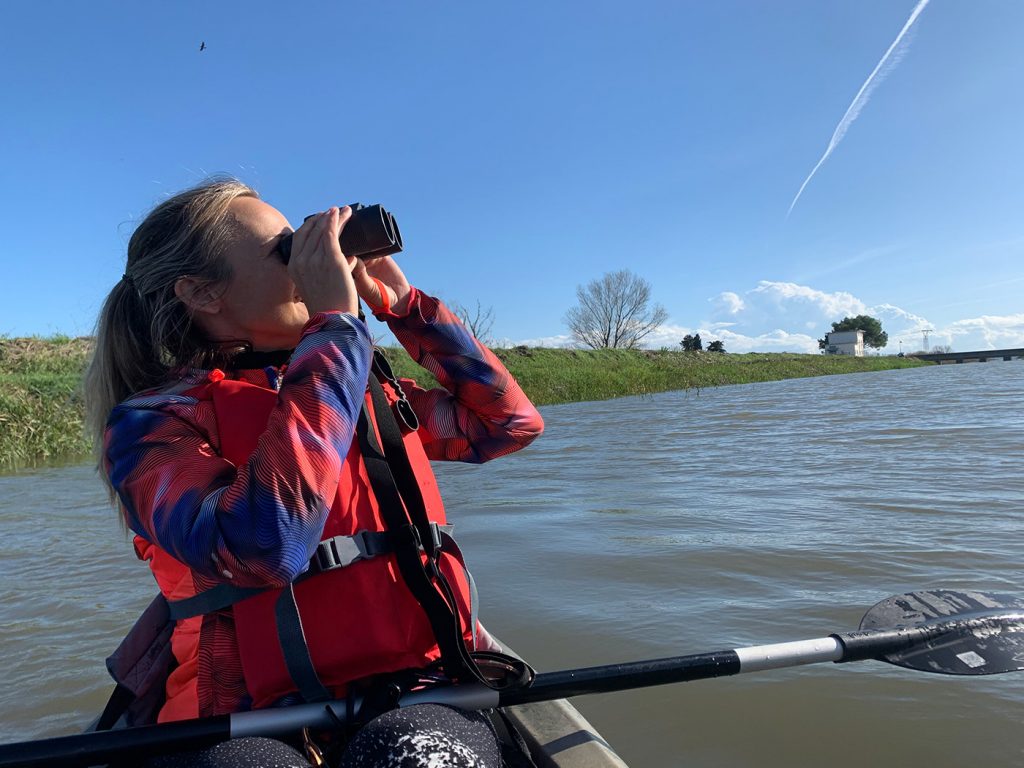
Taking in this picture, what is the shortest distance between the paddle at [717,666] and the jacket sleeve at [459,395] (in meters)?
0.59

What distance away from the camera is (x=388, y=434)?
1385 mm

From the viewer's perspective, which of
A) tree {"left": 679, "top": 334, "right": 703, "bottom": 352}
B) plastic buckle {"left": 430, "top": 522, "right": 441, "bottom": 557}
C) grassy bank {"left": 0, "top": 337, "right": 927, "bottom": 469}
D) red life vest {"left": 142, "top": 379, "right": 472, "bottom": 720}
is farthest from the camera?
tree {"left": 679, "top": 334, "right": 703, "bottom": 352}

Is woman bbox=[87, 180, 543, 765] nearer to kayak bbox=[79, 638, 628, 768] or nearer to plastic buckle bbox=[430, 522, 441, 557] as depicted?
plastic buckle bbox=[430, 522, 441, 557]

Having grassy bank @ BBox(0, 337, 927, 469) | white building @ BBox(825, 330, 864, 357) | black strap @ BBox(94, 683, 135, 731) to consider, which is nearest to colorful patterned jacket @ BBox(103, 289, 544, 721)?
black strap @ BBox(94, 683, 135, 731)

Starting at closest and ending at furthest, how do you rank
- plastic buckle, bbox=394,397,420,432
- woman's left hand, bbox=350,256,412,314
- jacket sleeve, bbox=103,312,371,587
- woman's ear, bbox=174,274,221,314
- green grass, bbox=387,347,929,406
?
jacket sleeve, bbox=103,312,371,587 < woman's ear, bbox=174,274,221,314 < plastic buckle, bbox=394,397,420,432 < woman's left hand, bbox=350,256,412,314 < green grass, bbox=387,347,929,406

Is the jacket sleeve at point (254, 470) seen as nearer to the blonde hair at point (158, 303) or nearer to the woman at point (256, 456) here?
the woman at point (256, 456)

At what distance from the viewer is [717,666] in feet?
4.87

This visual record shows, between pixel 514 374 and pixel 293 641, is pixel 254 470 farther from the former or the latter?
pixel 514 374

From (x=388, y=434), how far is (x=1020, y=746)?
1.80 m

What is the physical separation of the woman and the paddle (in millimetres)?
70

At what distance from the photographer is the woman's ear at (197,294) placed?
1.42 metres

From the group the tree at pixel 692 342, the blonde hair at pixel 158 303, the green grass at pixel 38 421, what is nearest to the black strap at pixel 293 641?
the blonde hair at pixel 158 303

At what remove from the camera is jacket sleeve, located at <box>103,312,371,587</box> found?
42.7 inches

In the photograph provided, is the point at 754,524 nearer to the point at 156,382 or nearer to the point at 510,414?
the point at 510,414
